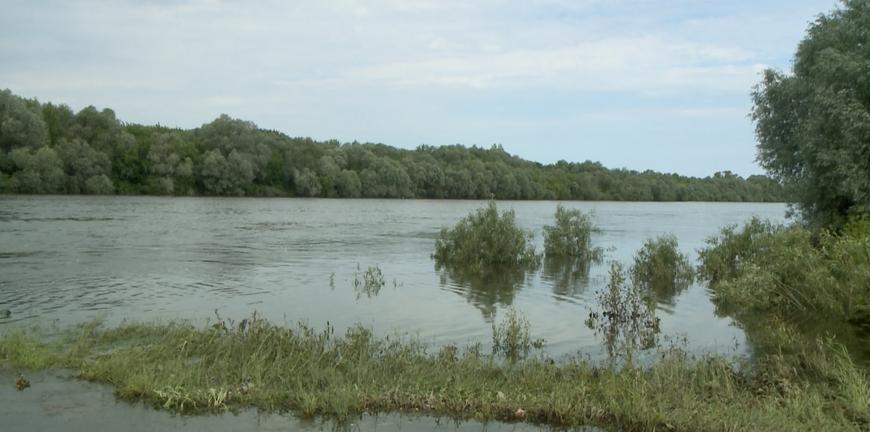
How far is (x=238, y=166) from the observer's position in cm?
9506

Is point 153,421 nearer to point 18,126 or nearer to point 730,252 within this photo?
point 730,252

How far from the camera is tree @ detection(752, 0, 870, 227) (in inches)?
878

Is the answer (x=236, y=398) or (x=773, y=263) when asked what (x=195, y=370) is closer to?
→ (x=236, y=398)

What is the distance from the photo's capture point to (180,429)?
7.83 metres

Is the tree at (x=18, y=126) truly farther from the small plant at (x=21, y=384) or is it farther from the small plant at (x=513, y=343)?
the small plant at (x=513, y=343)

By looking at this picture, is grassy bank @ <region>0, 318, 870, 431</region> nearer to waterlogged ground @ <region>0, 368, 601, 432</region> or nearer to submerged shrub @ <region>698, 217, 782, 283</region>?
waterlogged ground @ <region>0, 368, 601, 432</region>

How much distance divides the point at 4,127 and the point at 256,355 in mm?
77999

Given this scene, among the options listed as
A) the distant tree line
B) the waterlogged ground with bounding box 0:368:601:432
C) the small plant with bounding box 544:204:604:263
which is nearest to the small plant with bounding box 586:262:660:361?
the waterlogged ground with bounding box 0:368:601:432

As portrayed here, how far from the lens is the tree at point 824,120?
22312 millimetres

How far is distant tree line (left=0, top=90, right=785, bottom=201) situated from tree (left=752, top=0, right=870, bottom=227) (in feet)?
9.66

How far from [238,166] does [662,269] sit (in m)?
80.1

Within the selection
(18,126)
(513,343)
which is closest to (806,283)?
(513,343)

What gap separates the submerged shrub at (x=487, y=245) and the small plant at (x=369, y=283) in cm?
586

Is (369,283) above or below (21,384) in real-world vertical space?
below
